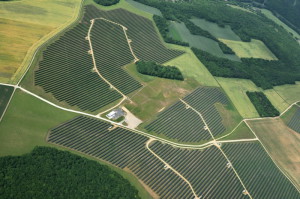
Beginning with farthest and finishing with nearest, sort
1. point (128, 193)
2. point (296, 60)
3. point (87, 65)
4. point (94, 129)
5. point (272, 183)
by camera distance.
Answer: point (296, 60), point (87, 65), point (272, 183), point (94, 129), point (128, 193)

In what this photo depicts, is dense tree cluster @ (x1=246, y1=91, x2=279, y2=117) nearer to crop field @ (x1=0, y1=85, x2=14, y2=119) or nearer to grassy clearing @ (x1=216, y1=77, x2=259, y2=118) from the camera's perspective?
grassy clearing @ (x1=216, y1=77, x2=259, y2=118)

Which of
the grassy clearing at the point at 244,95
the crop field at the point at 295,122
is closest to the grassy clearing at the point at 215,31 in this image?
the grassy clearing at the point at 244,95

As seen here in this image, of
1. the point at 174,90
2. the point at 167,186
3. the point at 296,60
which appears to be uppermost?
the point at 296,60

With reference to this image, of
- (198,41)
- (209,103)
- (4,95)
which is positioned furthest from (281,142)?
(4,95)

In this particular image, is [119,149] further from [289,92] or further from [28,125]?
[289,92]

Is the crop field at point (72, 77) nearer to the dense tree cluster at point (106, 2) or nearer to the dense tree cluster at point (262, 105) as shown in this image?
the dense tree cluster at point (106, 2)

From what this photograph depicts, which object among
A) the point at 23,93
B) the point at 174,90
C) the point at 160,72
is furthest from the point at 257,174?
the point at 23,93

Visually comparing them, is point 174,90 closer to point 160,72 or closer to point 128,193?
point 160,72

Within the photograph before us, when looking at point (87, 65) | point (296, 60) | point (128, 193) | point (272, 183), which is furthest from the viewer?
point (296, 60)

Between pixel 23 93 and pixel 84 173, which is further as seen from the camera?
pixel 23 93
